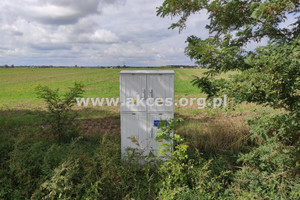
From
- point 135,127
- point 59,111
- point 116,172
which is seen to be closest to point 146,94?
point 135,127

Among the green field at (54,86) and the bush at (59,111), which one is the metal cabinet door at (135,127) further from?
the bush at (59,111)

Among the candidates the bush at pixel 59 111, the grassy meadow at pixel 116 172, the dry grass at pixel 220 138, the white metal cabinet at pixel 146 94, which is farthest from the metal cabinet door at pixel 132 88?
the bush at pixel 59 111

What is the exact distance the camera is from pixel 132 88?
3918mm

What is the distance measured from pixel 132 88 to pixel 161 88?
61 cm

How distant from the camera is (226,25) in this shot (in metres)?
3.55

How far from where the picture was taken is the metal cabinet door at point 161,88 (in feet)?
12.8

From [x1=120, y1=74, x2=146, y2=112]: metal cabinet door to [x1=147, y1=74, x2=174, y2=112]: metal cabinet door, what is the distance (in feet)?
0.49

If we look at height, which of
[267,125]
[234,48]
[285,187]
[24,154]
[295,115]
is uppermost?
[234,48]

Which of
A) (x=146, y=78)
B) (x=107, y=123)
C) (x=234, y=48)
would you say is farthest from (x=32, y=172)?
(x=234, y=48)

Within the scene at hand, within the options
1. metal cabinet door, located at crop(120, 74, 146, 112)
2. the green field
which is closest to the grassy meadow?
metal cabinet door, located at crop(120, 74, 146, 112)

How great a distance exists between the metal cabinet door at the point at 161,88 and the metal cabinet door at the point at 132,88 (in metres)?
0.15

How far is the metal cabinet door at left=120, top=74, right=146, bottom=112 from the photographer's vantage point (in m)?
3.89

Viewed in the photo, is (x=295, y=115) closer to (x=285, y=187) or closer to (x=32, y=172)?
(x=285, y=187)

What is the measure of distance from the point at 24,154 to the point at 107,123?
3.13m
